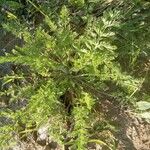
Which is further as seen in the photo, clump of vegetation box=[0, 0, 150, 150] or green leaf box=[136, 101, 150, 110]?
green leaf box=[136, 101, 150, 110]

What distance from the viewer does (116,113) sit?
9.74ft

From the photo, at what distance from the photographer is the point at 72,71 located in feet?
9.37

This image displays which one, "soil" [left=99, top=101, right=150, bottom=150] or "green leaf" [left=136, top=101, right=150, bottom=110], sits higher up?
"green leaf" [left=136, top=101, right=150, bottom=110]

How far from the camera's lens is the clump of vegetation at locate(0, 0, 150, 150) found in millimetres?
2660

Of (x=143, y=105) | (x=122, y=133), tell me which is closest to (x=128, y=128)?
(x=122, y=133)

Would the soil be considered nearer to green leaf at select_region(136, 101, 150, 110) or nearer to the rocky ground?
the rocky ground

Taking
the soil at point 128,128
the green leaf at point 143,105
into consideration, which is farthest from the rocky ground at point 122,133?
the green leaf at point 143,105

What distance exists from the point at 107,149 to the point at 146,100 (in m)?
0.44

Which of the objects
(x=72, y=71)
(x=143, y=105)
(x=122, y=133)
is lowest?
(x=122, y=133)

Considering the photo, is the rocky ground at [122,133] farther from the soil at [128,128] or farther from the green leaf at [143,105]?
the green leaf at [143,105]

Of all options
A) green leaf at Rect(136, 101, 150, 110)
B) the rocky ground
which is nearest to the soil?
the rocky ground

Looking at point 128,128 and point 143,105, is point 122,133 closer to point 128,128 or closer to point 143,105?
point 128,128

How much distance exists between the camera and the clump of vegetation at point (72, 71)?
2.66 m

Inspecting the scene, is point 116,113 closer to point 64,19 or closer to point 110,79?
point 110,79
